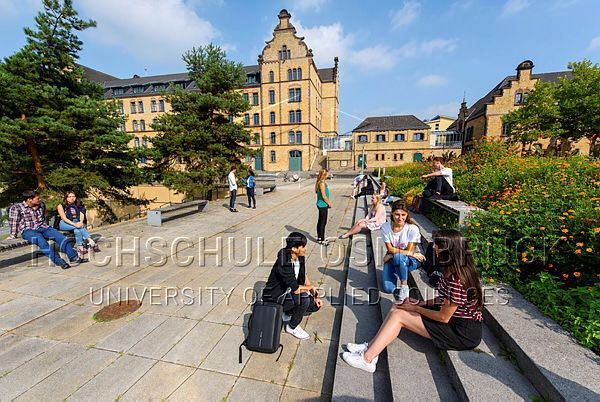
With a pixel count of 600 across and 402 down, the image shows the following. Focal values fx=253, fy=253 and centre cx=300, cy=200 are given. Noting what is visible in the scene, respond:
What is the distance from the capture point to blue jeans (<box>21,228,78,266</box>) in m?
4.89

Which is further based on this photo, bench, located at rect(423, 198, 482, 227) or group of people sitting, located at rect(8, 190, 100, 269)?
group of people sitting, located at rect(8, 190, 100, 269)

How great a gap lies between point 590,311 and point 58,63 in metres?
17.2

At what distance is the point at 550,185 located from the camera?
15.4ft

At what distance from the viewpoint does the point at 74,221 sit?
538 centimetres

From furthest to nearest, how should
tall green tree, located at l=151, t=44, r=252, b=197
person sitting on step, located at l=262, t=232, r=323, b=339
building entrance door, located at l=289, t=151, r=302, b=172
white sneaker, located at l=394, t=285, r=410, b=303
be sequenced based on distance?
building entrance door, located at l=289, t=151, r=302, b=172
tall green tree, located at l=151, t=44, r=252, b=197
white sneaker, located at l=394, t=285, r=410, b=303
person sitting on step, located at l=262, t=232, r=323, b=339

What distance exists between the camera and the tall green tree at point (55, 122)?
9.77 metres

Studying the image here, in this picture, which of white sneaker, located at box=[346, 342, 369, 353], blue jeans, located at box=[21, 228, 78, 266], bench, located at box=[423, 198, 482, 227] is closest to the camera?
white sneaker, located at box=[346, 342, 369, 353]

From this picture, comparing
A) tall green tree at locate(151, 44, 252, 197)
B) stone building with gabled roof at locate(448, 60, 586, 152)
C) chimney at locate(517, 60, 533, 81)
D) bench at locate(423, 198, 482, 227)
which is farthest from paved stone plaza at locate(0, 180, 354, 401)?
chimney at locate(517, 60, 533, 81)

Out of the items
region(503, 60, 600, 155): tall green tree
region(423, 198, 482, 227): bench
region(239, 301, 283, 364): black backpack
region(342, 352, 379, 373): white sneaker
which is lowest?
region(342, 352, 379, 373): white sneaker

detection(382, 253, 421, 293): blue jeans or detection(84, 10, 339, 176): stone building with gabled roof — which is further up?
detection(84, 10, 339, 176): stone building with gabled roof

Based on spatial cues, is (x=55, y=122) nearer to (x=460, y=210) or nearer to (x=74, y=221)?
(x=74, y=221)

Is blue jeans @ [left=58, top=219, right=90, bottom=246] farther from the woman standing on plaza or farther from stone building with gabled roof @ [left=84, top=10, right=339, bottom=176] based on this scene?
stone building with gabled roof @ [left=84, top=10, right=339, bottom=176]

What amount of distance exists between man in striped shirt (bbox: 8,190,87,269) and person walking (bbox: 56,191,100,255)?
0.23 metres

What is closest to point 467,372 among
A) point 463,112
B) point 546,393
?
point 546,393
